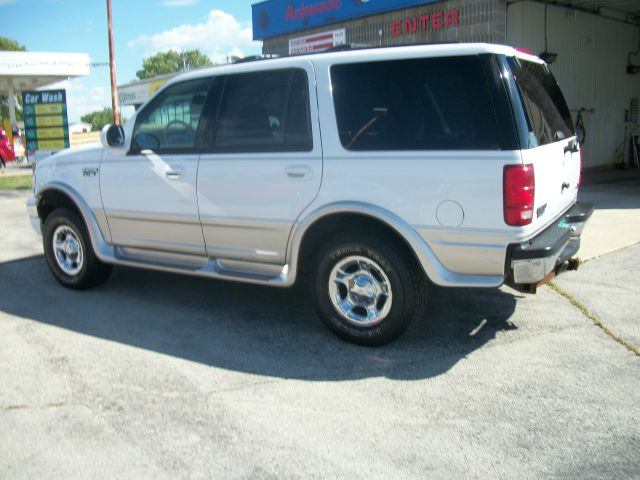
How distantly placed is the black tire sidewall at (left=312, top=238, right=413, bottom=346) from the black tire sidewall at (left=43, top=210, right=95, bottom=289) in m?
2.44

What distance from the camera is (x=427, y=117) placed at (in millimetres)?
4168

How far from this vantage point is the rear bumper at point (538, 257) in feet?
12.9

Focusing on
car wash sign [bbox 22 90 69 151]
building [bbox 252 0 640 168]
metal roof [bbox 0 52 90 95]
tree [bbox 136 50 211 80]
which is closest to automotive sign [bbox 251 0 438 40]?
building [bbox 252 0 640 168]

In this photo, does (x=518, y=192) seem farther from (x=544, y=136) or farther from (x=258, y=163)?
(x=258, y=163)

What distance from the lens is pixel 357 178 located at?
4324 mm

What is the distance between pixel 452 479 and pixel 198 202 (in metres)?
2.96

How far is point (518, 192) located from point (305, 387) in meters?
1.72

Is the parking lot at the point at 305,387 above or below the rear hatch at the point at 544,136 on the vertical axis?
below

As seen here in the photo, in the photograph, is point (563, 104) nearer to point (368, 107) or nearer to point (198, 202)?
point (368, 107)

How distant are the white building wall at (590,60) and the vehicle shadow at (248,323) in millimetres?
9854

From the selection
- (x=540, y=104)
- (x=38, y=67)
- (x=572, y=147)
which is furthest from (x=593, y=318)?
(x=38, y=67)

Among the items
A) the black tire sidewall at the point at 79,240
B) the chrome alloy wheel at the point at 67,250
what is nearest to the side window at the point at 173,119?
the black tire sidewall at the point at 79,240

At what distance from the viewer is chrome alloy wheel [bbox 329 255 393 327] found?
443 cm

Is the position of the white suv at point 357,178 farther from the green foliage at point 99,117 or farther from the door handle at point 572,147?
the green foliage at point 99,117
